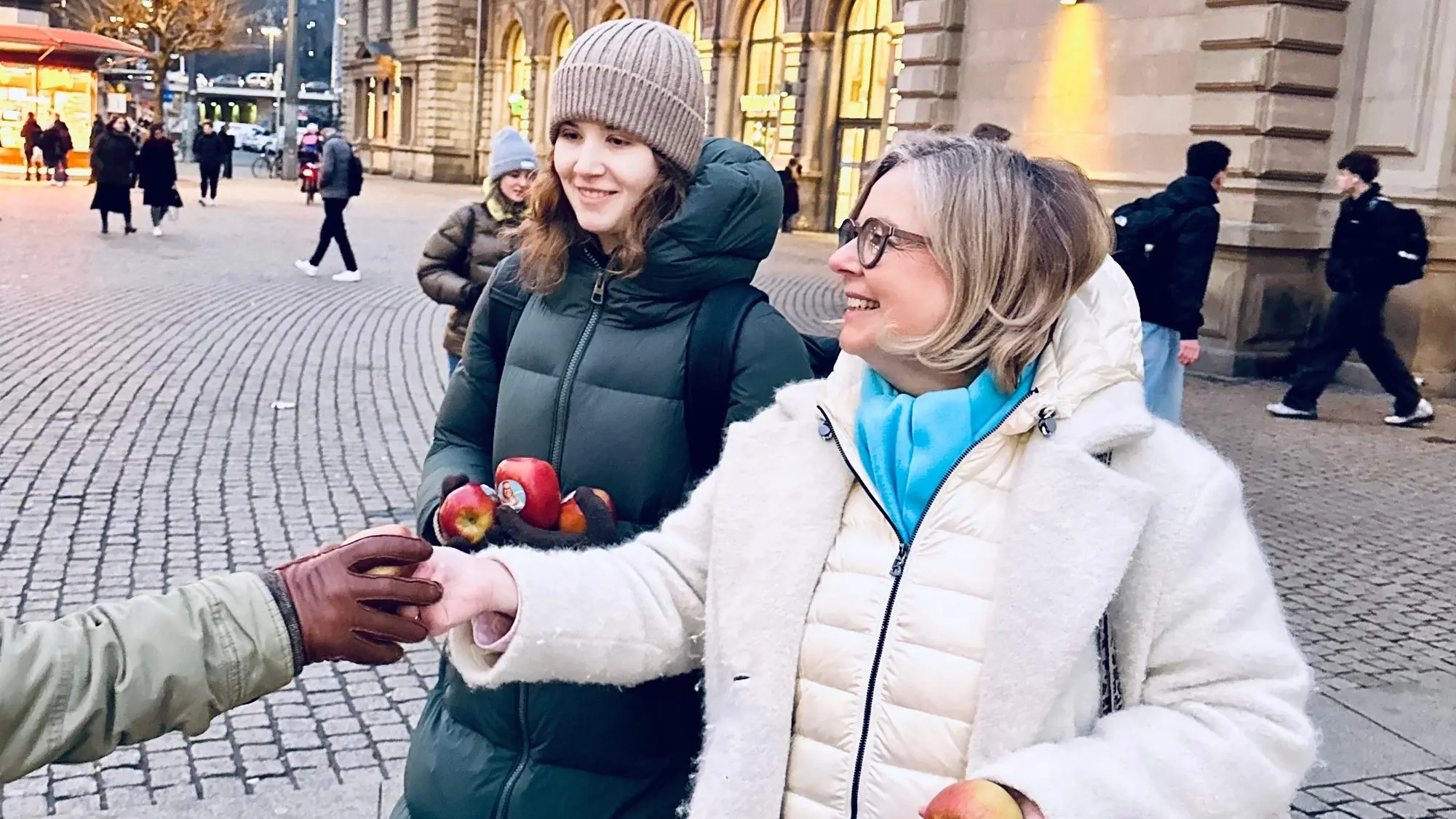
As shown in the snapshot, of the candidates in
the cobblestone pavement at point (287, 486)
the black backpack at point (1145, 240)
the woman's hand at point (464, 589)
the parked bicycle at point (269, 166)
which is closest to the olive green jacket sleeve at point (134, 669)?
the woman's hand at point (464, 589)

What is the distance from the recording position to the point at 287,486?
755 cm

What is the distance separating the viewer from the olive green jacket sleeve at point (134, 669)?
5.02 feet

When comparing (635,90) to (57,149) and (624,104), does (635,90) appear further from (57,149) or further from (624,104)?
(57,149)

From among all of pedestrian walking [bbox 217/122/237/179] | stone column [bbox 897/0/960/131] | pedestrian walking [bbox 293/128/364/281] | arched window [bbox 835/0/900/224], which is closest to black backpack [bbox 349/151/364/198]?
pedestrian walking [bbox 293/128/364/281]

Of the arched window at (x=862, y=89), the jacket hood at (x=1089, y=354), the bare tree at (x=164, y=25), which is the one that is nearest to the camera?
the jacket hood at (x=1089, y=354)

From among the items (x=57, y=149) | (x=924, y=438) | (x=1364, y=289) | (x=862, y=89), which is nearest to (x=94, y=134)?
(x=57, y=149)

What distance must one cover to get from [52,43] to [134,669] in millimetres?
37186

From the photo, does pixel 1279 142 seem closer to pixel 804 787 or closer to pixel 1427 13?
pixel 1427 13

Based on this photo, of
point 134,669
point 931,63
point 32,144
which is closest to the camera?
point 134,669

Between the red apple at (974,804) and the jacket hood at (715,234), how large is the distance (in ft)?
3.41

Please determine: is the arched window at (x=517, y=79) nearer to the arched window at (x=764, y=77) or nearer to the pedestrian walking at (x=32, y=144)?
the arched window at (x=764, y=77)

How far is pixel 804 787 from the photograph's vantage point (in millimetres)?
1853

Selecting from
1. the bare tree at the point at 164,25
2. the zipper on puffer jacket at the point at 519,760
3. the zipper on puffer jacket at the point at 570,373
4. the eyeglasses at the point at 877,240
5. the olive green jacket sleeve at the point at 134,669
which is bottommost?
the zipper on puffer jacket at the point at 519,760

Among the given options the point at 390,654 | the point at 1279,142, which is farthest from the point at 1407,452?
the point at 390,654
